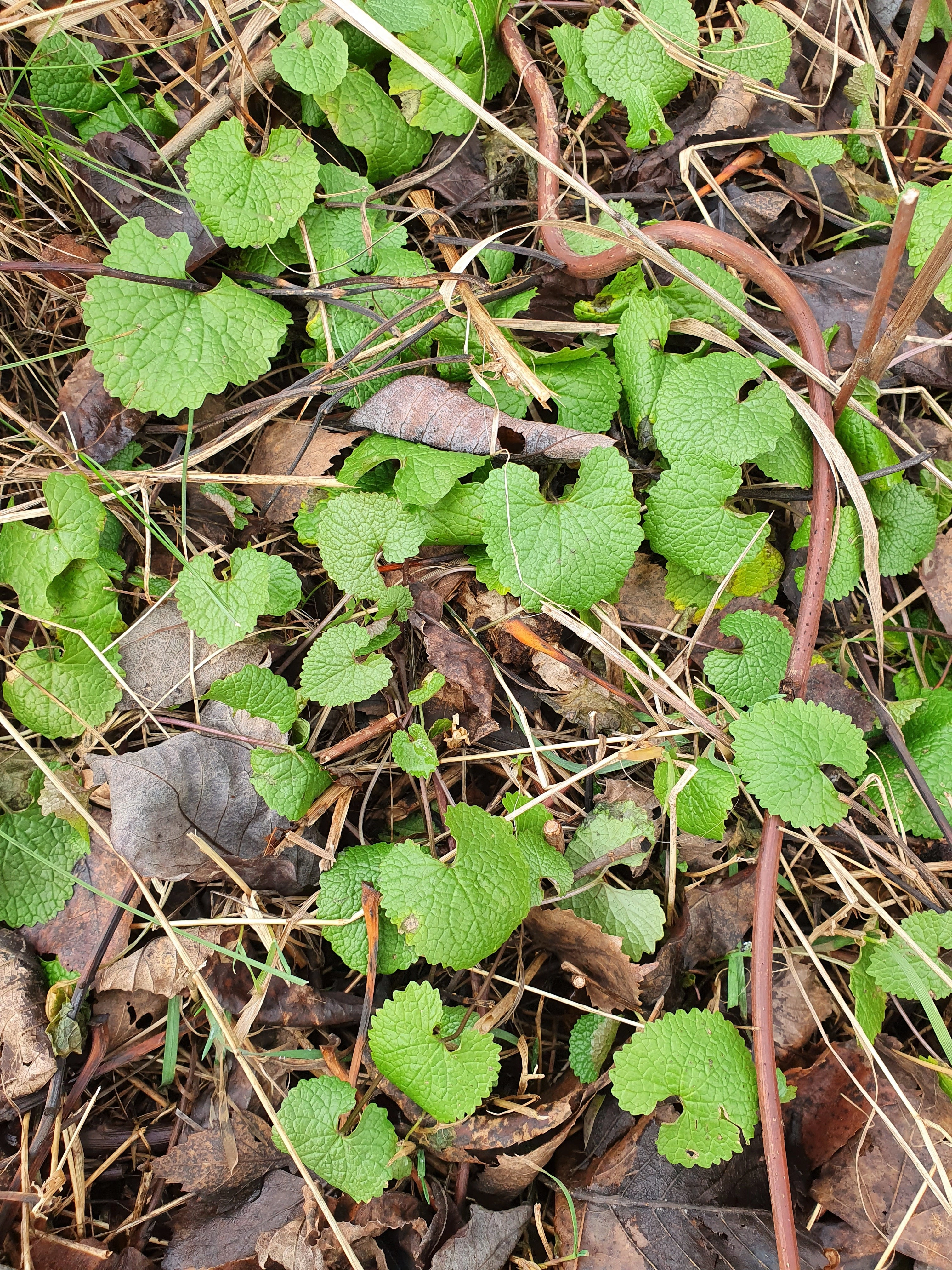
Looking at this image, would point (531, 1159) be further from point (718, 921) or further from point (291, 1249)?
point (718, 921)

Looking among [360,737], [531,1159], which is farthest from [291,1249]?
[360,737]

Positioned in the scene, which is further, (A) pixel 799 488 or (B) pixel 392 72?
(A) pixel 799 488

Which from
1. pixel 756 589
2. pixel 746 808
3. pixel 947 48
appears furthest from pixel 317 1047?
pixel 947 48

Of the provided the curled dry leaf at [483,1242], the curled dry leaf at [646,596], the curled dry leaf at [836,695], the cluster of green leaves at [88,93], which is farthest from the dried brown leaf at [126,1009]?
the cluster of green leaves at [88,93]

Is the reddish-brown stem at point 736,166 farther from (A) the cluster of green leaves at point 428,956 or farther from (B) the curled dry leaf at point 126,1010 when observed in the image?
(B) the curled dry leaf at point 126,1010

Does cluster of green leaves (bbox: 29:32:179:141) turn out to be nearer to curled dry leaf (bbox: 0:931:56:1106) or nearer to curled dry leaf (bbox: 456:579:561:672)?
curled dry leaf (bbox: 456:579:561:672)

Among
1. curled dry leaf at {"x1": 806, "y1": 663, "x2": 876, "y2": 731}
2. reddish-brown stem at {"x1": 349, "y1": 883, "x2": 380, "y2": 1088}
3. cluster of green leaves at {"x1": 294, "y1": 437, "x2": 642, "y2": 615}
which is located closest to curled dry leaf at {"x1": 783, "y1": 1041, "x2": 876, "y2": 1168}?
curled dry leaf at {"x1": 806, "y1": 663, "x2": 876, "y2": 731}

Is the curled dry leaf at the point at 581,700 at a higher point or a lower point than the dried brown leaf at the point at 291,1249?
higher
